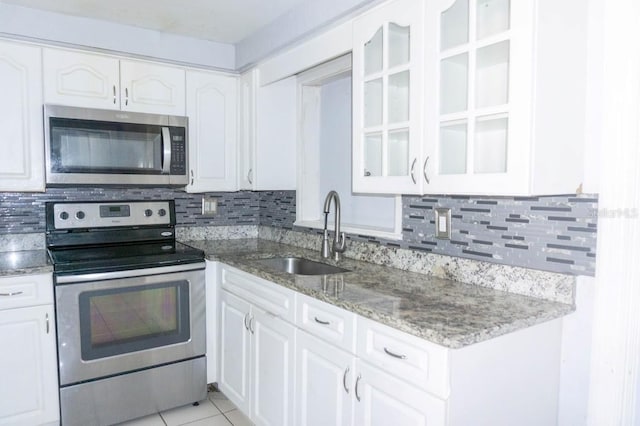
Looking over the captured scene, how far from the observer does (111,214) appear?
2.68 meters

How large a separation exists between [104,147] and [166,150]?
32cm

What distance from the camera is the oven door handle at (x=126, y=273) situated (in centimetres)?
211

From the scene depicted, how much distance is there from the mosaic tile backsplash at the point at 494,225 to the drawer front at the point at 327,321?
0.59 metres

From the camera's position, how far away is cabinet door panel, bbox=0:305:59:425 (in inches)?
80.5

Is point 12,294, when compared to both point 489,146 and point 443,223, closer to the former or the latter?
point 443,223

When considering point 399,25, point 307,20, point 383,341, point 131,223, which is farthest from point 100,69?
point 383,341

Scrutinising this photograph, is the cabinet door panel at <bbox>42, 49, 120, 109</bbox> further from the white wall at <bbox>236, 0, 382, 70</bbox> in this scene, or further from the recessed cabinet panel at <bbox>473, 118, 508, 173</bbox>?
the recessed cabinet panel at <bbox>473, 118, 508, 173</bbox>

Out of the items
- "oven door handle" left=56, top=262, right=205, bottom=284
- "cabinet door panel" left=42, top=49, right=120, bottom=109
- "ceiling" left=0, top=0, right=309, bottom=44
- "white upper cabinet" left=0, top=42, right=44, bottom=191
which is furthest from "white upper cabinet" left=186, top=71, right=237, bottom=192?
"white upper cabinet" left=0, top=42, right=44, bottom=191

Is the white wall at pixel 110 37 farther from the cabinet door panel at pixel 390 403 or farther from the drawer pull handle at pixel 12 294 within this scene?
the cabinet door panel at pixel 390 403

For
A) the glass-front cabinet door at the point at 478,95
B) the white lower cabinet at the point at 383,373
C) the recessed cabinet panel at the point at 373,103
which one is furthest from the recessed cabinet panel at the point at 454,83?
the white lower cabinet at the point at 383,373

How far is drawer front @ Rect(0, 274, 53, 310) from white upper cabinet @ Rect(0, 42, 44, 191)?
1.69 feet

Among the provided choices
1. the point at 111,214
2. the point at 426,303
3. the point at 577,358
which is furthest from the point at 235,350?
the point at 577,358

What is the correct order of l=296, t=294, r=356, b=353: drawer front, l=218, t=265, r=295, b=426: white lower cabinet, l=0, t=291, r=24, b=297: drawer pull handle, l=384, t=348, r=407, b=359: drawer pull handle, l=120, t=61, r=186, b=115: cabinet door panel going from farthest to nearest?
l=120, t=61, r=186, b=115: cabinet door panel → l=0, t=291, r=24, b=297: drawer pull handle → l=218, t=265, r=295, b=426: white lower cabinet → l=296, t=294, r=356, b=353: drawer front → l=384, t=348, r=407, b=359: drawer pull handle

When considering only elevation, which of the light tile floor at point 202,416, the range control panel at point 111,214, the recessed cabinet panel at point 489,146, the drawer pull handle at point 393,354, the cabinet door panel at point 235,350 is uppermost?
the recessed cabinet panel at point 489,146
